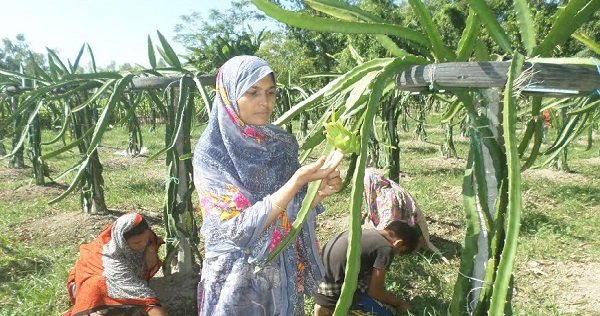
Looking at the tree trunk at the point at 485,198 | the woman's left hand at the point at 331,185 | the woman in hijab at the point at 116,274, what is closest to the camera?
the tree trunk at the point at 485,198

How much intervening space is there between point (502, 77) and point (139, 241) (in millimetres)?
1964

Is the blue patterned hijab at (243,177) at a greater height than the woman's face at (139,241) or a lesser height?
greater

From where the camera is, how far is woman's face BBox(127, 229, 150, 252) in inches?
90.5

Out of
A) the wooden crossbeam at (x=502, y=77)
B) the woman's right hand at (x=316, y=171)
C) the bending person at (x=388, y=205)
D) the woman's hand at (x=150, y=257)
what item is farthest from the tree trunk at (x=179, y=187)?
the wooden crossbeam at (x=502, y=77)

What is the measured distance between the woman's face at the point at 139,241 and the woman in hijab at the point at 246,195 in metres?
0.96

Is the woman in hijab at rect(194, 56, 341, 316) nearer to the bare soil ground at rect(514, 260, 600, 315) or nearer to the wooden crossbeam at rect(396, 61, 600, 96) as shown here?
the wooden crossbeam at rect(396, 61, 600, 96)

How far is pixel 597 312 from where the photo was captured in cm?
230

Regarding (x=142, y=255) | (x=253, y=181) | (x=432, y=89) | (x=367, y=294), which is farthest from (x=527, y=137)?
(x=142, y=255)

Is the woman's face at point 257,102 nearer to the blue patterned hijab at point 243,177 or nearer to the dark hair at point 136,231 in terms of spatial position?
the blue patterned hijab at point 243,177

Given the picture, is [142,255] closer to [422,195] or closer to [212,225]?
[212,225]

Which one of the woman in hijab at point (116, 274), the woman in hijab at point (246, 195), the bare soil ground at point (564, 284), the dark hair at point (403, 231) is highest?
the woman in hijab at point (246, 195)

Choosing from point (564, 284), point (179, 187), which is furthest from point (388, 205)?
point (564, 284)

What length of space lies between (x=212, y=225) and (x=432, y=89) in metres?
0.73

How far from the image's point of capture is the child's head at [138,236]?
228cm
